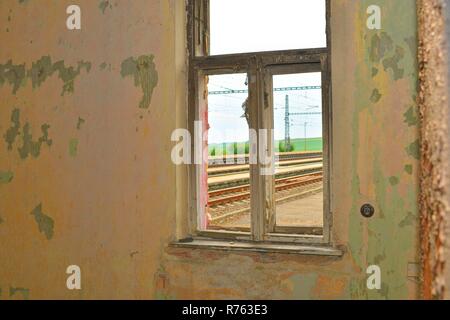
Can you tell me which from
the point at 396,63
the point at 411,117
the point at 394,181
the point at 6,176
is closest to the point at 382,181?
the point at 394,181

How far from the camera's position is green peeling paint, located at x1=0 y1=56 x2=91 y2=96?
2375mm

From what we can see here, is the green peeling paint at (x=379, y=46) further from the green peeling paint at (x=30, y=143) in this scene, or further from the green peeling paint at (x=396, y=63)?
the green peeling paint at (x=30, y=143)

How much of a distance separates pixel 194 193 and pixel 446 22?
1.76 m

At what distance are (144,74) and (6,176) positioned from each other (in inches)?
42.4

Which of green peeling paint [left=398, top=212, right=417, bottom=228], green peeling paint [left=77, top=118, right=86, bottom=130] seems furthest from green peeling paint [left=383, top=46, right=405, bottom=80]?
green peeling paint [left=77, top=118, right=86, bottom=130]

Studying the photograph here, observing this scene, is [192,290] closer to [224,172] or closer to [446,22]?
[446,22]

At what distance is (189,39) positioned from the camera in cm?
232

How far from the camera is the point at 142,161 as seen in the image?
2258mm

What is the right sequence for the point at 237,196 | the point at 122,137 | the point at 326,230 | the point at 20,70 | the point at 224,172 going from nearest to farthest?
the point at 326,230, the point at 122,137, the point at 20,70, the point at 237,196, the point at 224,172

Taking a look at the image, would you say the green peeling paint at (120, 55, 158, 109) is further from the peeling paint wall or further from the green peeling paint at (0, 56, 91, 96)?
the green peeling paint at (0, 56, 91, 96)

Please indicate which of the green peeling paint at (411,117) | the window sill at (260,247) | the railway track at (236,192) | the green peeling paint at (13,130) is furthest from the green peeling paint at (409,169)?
the railway track at (236,192)

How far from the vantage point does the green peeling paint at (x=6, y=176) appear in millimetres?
2484

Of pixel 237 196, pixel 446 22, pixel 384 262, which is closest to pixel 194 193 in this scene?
pixel 384 262

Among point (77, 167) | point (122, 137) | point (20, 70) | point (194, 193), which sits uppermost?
point (20, 70)
